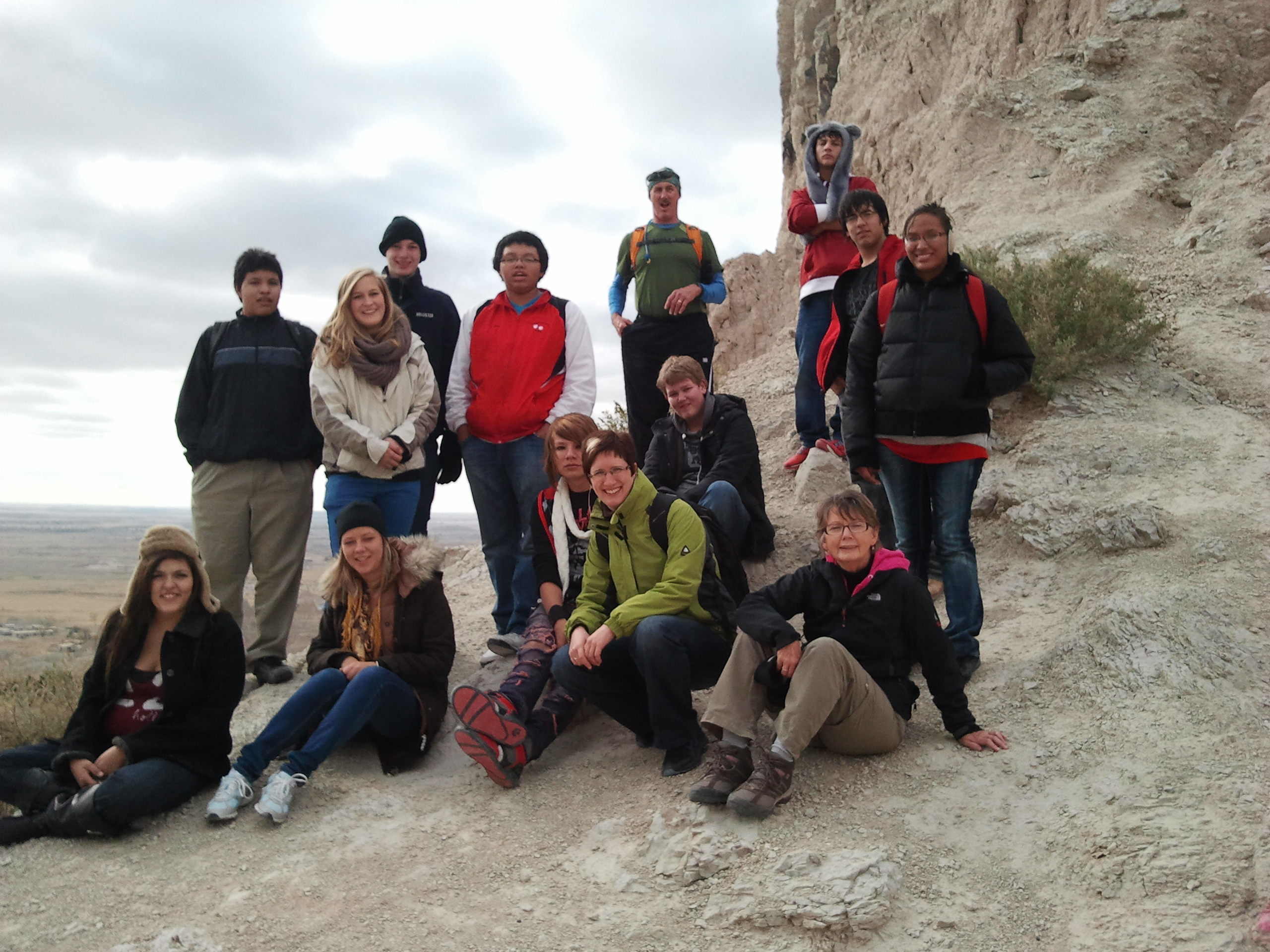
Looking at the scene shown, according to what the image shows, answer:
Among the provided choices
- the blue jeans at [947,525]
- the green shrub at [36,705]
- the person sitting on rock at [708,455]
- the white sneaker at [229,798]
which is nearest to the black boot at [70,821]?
the white sneaker at [229,798]

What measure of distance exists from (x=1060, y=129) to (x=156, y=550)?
11.1m

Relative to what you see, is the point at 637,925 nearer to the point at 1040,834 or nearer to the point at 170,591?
the point at 1040,834

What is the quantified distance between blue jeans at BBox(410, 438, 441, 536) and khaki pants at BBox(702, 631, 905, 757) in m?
2.59

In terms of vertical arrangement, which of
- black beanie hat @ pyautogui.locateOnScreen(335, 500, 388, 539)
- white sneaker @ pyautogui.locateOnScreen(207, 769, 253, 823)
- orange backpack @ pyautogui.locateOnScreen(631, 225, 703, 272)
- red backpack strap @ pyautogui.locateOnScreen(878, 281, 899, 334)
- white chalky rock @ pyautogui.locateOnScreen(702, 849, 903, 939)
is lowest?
white chalky rock @ pyautogui.locateOnScreen(702, 849, 903, 939)

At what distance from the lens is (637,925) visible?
3.13 meters

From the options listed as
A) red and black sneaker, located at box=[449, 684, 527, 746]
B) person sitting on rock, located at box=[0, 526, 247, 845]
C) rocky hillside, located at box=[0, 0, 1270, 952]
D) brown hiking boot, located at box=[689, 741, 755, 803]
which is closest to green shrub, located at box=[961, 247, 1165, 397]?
rocky hillside, located at box=[0, 0, 1270, 952]

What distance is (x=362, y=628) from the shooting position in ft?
14.9

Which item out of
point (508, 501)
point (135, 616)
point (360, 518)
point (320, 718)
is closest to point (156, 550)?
point (135, 616)

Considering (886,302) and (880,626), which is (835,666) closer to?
(880,626)

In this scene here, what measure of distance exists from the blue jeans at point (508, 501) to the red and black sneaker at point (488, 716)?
1299mm

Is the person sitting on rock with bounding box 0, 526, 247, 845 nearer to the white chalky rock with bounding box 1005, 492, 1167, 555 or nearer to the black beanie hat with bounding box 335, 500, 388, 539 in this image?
the black beanie hat with bounding box 335, 500, 388, 539

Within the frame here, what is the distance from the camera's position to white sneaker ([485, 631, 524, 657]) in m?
5.45

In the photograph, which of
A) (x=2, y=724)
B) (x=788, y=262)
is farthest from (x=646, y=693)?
(x=788, y=262)

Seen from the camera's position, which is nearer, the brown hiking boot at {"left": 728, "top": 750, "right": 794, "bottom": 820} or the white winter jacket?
the brown hiking boot at {"left": 728, "top": 750, "right": 794, "bottom": 820}
